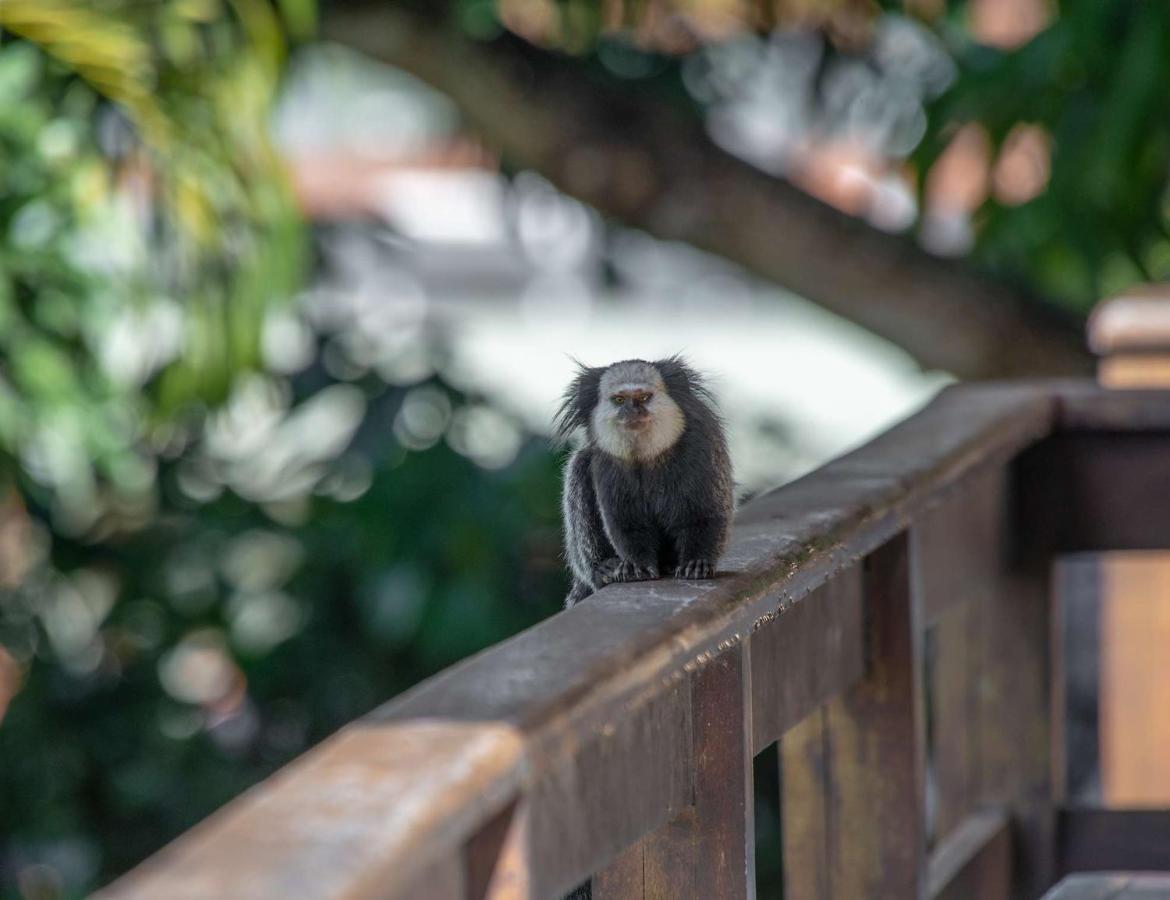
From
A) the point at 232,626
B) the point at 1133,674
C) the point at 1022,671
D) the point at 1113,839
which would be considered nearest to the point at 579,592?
the point at 1022,671

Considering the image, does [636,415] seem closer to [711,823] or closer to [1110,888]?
[711,823]

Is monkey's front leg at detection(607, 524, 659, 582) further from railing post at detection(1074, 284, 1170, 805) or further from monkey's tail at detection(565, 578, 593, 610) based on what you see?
railing post at detection(1074, 284, 1170, 805)

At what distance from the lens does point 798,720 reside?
1736mm

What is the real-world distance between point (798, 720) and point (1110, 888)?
0.57 metres

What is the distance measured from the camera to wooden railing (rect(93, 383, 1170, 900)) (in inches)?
35.1

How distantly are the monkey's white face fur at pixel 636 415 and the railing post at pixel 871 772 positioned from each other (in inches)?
10.6

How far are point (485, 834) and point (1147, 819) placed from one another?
1.62m

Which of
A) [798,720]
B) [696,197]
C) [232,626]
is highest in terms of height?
[696,197]

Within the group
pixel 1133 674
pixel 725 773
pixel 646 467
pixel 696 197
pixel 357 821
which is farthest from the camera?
pixel 696 197

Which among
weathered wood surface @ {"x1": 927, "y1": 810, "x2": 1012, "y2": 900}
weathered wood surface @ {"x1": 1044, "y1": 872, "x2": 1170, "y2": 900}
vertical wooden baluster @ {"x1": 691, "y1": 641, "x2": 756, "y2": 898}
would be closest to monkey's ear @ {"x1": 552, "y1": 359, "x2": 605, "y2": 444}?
vertical wooden baluster @ {"x1": 691, "y1": 641, "x2": 756, "y2": 898}

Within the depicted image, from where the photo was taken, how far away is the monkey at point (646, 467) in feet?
6.10

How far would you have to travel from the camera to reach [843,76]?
15.6 ft

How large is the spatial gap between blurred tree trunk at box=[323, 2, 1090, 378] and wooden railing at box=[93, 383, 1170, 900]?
205 cm

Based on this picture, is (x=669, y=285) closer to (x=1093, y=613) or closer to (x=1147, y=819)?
(x=1093, y=613)
